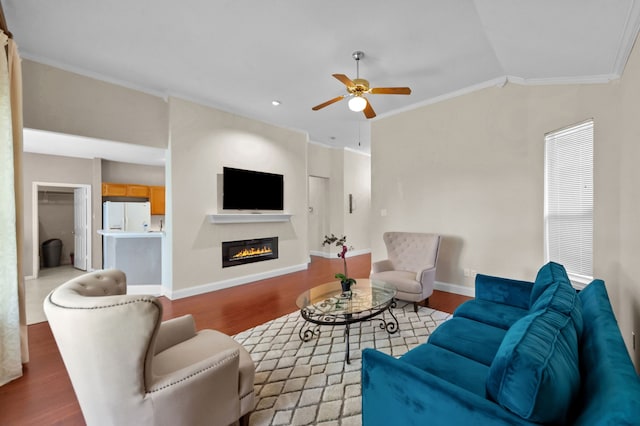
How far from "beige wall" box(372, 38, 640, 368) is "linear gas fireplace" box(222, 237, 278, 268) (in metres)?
1.98

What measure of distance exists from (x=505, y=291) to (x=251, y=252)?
395cm

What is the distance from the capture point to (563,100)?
3158mm

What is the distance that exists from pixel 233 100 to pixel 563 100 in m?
4.32

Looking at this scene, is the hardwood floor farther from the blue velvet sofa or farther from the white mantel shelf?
the blue velvet sofa

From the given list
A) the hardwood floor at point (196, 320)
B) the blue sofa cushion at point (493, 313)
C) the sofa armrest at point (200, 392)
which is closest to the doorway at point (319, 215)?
the hardwood floor at point (196, 320)

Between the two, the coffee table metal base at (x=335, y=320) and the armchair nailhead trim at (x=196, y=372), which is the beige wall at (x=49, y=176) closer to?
the coffee table metal base at (x=335, y=320)

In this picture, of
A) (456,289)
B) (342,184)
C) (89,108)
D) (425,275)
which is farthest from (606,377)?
(342,184)

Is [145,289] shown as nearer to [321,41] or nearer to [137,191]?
[137,191]

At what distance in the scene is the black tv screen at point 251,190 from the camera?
469cm

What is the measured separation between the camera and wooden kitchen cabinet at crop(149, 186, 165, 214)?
6.71m

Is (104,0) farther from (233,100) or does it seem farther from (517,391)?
(517,391)

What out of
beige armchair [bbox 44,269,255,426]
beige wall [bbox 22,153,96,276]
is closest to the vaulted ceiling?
beige armchair [bbox 44,269,255,426]

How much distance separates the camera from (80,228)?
6.24m

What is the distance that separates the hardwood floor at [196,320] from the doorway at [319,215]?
1.47 meters
